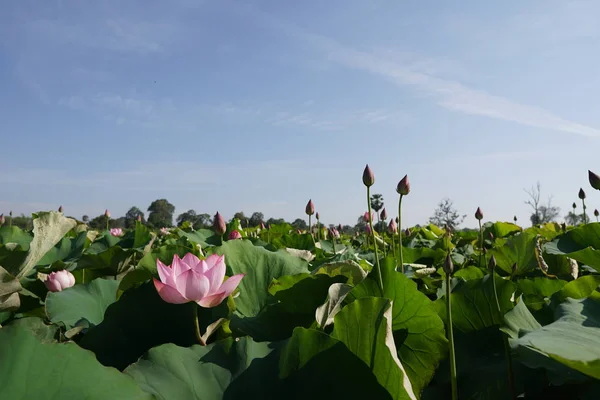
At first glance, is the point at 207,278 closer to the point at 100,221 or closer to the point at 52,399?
the point at 52,399

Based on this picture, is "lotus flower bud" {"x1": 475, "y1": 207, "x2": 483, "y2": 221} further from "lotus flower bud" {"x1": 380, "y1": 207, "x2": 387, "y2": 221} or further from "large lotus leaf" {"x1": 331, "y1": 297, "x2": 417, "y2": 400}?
"large lotus leaf" {"x1": 331, "y1": 297, "x2": 417, "y2": 400}

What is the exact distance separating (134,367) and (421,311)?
0.43 metres

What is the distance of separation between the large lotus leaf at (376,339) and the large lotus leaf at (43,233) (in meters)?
0.86

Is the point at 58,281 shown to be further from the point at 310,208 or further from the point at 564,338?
the point at 310,208

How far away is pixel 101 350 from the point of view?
821 millimetres

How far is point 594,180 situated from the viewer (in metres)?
1.53

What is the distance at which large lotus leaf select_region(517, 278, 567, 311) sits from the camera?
1.15m

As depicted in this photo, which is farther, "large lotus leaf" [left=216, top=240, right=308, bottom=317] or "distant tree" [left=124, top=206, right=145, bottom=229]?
"distant tree" [left=124, top=206, right=145, bottom=229]

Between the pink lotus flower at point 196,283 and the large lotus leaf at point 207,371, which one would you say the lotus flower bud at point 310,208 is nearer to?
the pink lotus flower at point 196,283

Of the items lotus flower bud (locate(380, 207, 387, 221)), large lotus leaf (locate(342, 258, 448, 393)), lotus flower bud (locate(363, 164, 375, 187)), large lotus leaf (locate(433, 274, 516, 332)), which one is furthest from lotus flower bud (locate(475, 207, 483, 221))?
large lotus leaf (locate(342, 258, 448, 393))

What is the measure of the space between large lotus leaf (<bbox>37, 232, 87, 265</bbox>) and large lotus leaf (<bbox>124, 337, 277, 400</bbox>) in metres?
1.43

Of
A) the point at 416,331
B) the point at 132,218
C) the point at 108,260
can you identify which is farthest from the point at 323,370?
the point at 132,218

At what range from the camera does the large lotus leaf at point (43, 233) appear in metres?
1.15

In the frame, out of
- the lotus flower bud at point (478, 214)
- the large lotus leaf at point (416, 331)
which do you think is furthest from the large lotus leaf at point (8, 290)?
the lotus flower bud at point (478, 214)
